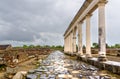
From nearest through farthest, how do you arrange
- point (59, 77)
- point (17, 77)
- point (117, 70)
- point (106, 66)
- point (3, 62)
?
point (17, 77) → point (59, 77) → point (117, 70) → point (106, 66) → point (3, 62)

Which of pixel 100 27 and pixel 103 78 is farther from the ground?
pixel 100 27

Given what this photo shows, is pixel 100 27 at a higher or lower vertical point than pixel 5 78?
higher

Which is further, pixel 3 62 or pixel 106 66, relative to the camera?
pixel 3 62

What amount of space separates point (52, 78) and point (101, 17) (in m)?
5.98

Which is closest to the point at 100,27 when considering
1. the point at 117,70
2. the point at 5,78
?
the point at 117,70

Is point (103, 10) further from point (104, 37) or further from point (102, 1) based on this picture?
point (104, 37)

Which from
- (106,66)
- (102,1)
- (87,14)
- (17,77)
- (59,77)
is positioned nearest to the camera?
(17,77)

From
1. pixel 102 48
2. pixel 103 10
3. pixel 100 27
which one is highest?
pixel 103 10

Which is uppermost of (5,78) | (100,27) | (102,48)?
(100,27)

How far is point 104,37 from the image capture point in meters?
12.5

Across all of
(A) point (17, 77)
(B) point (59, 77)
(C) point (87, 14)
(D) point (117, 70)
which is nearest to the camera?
(A) point (17, 77)

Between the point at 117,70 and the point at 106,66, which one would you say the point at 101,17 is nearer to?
the point at 106,66

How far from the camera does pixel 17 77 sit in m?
7.42

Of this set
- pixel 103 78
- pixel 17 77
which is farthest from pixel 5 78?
pixel 103 78
